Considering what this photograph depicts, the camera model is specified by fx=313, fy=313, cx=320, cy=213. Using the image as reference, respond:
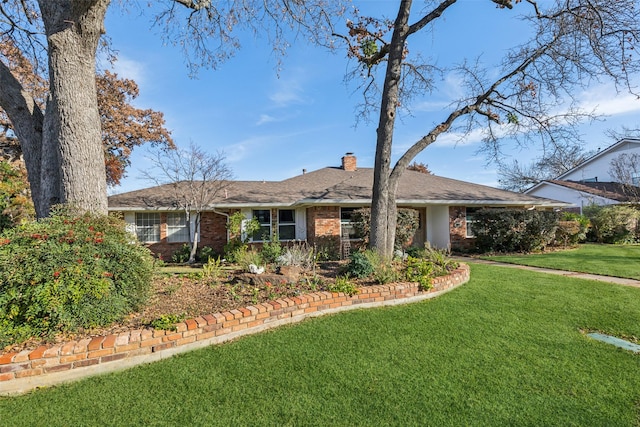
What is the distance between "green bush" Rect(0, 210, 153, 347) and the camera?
3.31 meters

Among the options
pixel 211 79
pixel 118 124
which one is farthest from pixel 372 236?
pixel 118 124

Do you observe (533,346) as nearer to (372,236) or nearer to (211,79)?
(372,236)

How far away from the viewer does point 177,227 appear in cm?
1374

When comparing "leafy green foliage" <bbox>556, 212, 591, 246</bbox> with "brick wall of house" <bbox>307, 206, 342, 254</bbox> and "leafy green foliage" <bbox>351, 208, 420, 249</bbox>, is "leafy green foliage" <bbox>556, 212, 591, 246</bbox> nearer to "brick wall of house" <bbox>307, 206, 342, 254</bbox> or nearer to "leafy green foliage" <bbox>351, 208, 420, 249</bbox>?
"leafy green foliage" <bbox>351, 208, 420, 249</bbox>

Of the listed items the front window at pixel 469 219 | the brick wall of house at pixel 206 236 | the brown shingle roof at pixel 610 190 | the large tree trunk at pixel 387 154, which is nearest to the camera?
the large tree trunk at pixel 387 154

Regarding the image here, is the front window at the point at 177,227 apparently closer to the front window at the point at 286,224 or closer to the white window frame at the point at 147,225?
the white window frame at the point at 147,225

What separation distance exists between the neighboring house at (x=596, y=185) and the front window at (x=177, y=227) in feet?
73.6

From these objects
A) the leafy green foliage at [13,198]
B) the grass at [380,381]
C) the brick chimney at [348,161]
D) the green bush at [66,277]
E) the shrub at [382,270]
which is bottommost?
the grass at [380,381]

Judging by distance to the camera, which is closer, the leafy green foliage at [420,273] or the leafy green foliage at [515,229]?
the leafy green foliage at [420,273]

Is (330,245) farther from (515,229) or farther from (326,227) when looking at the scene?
(515,229)

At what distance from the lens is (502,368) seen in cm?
336

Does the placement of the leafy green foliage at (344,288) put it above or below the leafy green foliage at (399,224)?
below

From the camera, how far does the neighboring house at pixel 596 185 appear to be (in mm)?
20453

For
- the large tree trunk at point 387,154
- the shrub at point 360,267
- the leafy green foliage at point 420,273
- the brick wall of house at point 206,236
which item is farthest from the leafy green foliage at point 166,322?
the brick wall of house at point 206,236
